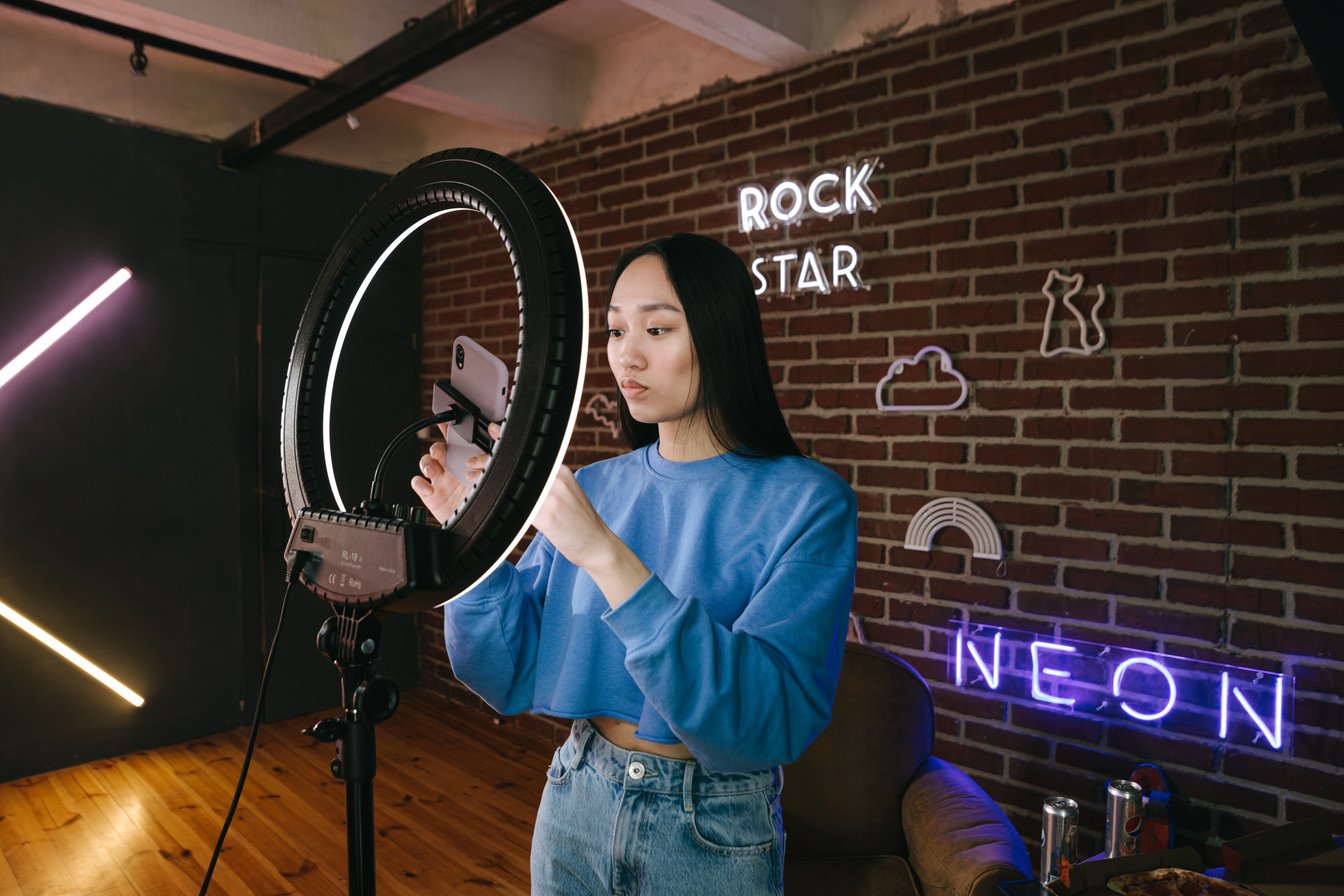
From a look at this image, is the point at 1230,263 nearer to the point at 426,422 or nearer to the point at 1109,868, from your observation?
the point at 1109,868

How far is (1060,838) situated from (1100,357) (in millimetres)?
1161

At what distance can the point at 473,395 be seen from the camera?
0.61 m

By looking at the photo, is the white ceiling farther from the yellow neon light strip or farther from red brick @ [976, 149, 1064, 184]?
the yellow neon light strip

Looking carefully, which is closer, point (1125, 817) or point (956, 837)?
point (956, 837)

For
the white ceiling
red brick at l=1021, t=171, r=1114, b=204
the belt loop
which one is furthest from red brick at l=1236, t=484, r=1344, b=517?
the belt loop

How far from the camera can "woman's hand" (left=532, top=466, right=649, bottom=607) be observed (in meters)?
0.63

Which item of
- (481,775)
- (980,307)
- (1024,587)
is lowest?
(481,775)

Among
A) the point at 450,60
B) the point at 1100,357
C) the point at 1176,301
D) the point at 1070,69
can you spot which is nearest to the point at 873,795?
the point at 1100,357

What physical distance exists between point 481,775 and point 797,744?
295 centimetres

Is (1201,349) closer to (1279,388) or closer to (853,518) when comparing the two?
(1279,388)

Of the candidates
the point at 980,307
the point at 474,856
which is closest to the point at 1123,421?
the point at 980,307

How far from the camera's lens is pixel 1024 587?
91.4 inches

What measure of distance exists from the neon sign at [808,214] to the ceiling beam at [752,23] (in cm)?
40

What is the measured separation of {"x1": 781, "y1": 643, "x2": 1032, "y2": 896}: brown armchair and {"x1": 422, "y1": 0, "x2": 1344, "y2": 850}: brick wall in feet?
1.50
